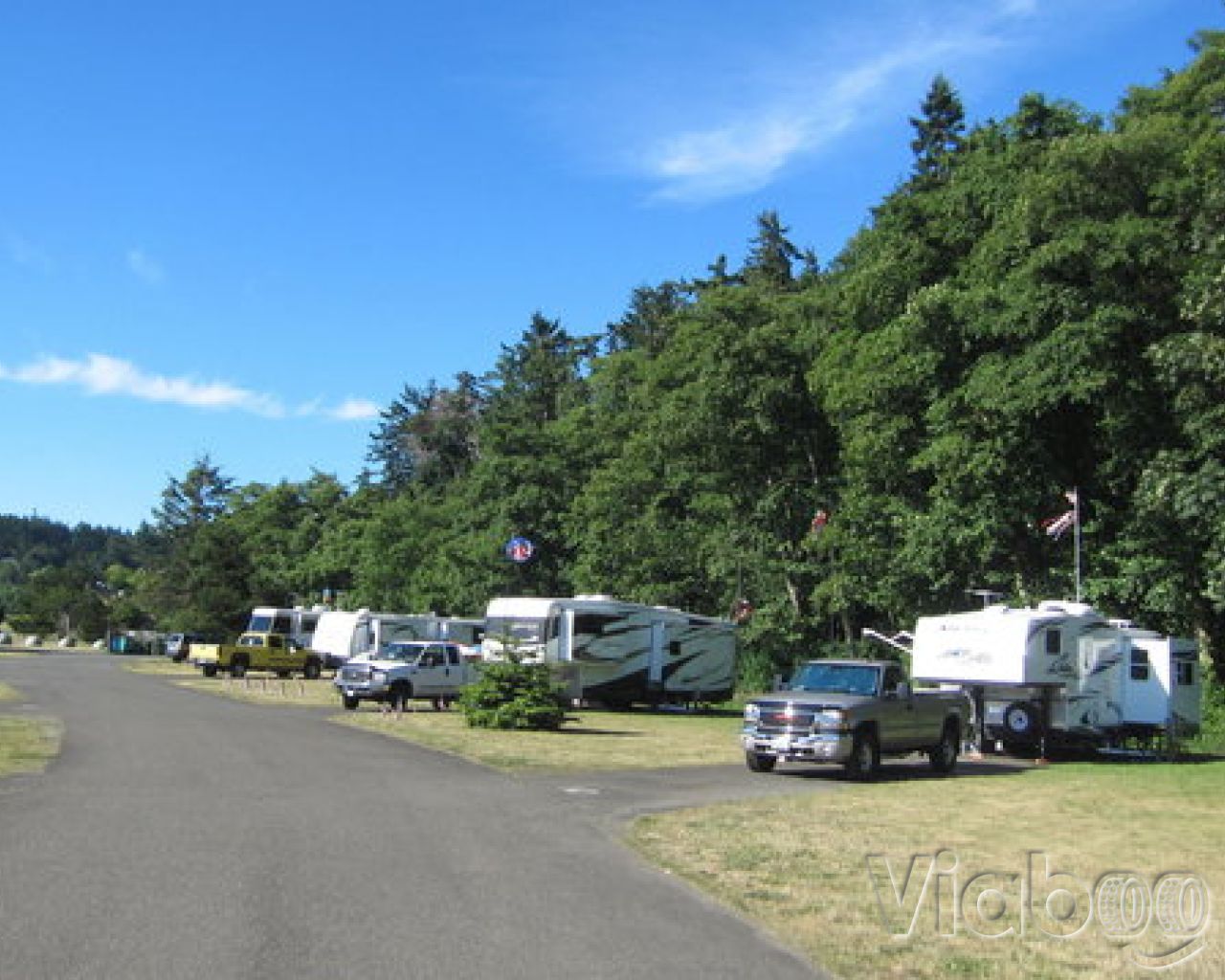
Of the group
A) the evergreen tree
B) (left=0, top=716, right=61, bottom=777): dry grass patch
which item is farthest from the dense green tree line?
(left=0, top=716, right=61, bottom=777): dry grass patch

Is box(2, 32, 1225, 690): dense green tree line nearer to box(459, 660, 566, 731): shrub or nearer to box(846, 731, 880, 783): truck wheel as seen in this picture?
box(846, 731, 880, 783): truck wheel

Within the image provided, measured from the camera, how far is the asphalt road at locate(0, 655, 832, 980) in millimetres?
7320

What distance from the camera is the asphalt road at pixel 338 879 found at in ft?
24.0

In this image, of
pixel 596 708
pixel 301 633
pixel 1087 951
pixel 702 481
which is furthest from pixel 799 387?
pixel 1087 951

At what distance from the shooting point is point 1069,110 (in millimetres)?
39531

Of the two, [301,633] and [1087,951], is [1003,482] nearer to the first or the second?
[1087,951]

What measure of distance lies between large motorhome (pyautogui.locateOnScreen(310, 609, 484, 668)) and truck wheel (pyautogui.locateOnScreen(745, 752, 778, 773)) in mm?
27978

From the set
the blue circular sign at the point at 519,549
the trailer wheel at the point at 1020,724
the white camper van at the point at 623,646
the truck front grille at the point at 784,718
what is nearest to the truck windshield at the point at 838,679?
the truck front grille at the point at 784,718

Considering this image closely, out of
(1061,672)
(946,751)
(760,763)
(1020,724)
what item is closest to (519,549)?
(1020,724)

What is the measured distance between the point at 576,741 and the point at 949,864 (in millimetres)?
14564

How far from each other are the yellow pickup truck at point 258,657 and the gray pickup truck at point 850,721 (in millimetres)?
35454

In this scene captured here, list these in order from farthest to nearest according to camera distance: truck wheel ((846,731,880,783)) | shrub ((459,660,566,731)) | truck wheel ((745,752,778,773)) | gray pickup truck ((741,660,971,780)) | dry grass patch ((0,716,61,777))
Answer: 1. shrub ((459,660,566,731))
2. truck wheel ((745,752,778,773))
3. truck wheel ((846,731,880,783))
4. gray pickup truck ((741,660,971,780))
5. dry grass patch ((0,716,61,777))

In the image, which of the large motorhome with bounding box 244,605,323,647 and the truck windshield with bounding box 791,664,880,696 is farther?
the large motorhome with bounding box 244,605,323,647

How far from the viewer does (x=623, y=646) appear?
131ft
